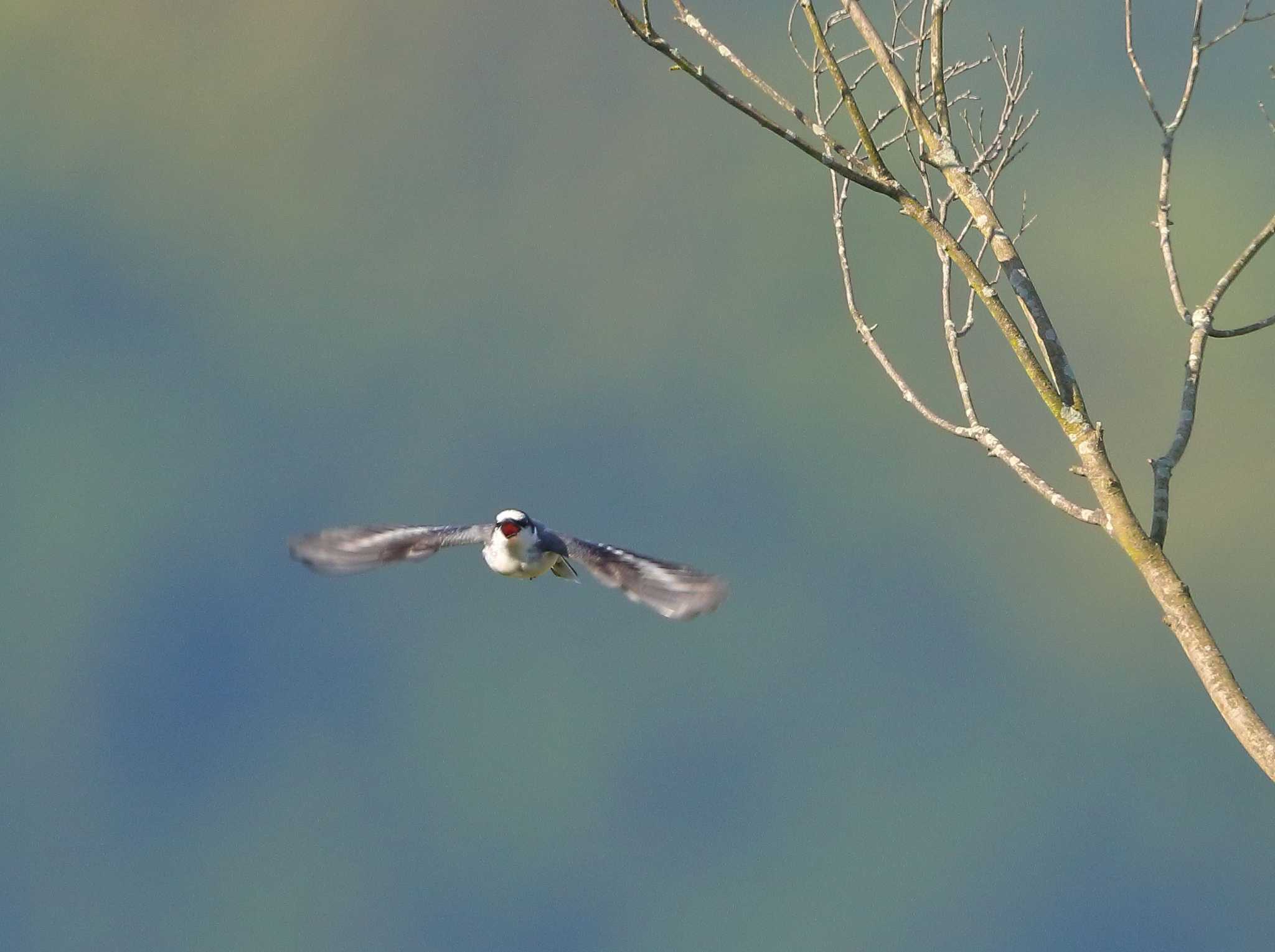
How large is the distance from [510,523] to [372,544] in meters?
0.42

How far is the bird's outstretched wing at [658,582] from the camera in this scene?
3369 millimetres

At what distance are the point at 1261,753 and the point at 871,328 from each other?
137cm

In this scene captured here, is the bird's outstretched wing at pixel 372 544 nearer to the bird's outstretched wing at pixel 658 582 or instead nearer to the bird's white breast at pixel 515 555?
the bird's white breast at pixel 515 555

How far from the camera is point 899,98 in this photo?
9.50 feet

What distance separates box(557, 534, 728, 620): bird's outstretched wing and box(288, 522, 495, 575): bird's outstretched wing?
466 mm

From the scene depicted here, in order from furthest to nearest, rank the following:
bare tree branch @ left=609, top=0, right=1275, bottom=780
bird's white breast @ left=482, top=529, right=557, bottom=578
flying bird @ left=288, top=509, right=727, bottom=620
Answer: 1. bird's white breast @ left=482, top=529, right=557, bottom=578
2. flying bird @ left=288, top=509, right=727, bottom=620
3. bare tree branch @ left=609, top=0, right=1275, bottom=780

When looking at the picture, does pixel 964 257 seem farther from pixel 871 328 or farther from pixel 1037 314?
pixel 871 328

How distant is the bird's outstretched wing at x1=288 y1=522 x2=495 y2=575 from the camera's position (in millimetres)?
3916

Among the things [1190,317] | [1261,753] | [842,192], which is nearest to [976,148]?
[842,192]

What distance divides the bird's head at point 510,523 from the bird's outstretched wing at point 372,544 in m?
0.19

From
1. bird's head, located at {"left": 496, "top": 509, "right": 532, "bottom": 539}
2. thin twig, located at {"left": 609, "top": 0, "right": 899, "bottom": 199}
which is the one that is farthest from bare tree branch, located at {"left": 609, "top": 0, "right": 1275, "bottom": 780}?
bird's head, located at {"left": 496, "top": 509, "right": 532, "bottom": 539}

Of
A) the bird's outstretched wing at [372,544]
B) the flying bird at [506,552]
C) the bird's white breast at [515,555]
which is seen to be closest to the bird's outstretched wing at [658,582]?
the flying bird at [506,552]

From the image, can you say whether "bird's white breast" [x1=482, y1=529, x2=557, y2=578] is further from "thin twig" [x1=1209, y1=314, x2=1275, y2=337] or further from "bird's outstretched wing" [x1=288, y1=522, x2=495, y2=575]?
"thin twig" [x1=1209, y1=314, x2=1275, y2=337]

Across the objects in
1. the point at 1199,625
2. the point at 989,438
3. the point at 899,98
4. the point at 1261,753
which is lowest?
the point at 1261,753
